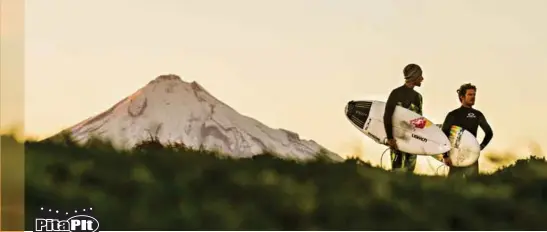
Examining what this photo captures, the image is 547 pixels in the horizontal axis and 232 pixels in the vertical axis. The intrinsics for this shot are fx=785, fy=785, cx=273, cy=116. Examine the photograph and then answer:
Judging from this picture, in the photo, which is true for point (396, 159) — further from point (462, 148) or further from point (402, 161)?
point (462, 148)

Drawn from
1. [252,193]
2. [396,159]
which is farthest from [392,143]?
[252,193]

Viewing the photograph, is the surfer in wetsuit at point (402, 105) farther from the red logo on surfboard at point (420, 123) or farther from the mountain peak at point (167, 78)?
the mountain peak at point (167, 78)

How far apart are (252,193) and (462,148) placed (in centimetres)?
62

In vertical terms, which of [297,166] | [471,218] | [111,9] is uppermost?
[111,9]

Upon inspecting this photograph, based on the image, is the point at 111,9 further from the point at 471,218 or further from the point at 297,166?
the point at 471,218

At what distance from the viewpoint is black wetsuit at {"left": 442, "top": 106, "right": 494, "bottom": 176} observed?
2260 millimetres

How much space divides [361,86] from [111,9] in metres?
0.75

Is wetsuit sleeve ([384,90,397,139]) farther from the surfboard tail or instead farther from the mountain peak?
the mountain peak

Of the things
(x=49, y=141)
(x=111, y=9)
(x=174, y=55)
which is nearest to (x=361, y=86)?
(x=174, y=55)

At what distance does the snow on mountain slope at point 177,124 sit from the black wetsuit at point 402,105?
0.72 ft

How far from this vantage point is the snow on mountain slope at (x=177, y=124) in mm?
2229

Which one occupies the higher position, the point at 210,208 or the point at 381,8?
the point at 381,8

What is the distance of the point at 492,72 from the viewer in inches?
89.1

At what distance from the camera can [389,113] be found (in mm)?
2264
